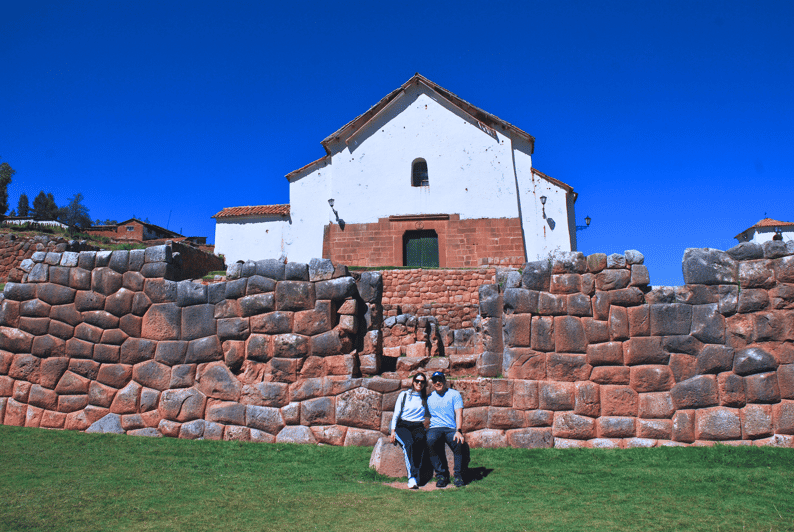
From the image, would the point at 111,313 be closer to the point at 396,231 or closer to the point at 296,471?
the point at 296,471

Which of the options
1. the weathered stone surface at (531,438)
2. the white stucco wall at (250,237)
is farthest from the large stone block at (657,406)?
the white stucco wall at (250,237)

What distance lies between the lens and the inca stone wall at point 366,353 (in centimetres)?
668

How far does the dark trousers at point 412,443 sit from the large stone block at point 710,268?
13.7 ft

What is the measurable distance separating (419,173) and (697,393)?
58.2 feet

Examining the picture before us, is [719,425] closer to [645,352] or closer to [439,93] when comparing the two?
[645,352]

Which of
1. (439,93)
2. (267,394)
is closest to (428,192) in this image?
(439,93)

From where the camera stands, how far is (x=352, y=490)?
5.08 meters

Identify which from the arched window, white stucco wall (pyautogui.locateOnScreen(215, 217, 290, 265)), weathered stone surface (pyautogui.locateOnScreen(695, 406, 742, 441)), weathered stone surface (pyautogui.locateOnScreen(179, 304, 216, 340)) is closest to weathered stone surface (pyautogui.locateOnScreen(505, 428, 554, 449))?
weathered stone surface (pyautogui.locateOnScreen(695, 406, 742, 441))

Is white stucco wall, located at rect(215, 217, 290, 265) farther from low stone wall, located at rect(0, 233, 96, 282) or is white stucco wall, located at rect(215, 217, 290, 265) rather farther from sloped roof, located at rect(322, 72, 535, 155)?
low stone wall, located at rect(0, 233, 96, 282)

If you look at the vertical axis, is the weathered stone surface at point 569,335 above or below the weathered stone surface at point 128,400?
above

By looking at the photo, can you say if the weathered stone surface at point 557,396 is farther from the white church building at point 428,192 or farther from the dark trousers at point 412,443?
the white church building at point 428,192

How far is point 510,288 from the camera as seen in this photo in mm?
7180

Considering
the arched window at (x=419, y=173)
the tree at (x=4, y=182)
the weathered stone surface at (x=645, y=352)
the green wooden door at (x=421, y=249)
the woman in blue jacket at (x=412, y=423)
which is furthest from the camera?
the tree at (x=4, y=182)

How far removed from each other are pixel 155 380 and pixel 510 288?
17.2ft
